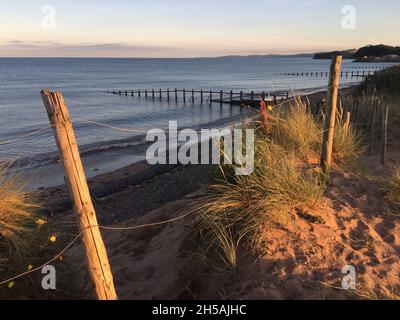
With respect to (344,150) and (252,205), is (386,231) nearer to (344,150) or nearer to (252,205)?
(252,205)

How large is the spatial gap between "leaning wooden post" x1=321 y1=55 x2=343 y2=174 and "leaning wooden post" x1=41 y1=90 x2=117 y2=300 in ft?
14.6

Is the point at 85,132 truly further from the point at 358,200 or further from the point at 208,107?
the point at 358,200

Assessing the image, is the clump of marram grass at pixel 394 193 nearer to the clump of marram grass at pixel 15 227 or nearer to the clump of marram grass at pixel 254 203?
the clump of marram grass at pixel 254 203

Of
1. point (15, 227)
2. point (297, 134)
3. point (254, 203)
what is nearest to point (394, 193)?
point (297, 134)

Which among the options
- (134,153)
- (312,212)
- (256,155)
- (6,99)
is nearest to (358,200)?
(312,212)

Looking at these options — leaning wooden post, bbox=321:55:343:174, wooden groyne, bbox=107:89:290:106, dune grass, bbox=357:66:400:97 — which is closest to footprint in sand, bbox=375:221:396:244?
leaning wooden post, bbox=321:55:343:174

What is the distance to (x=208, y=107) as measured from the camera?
39.8m

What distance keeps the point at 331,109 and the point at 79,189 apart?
4882mm

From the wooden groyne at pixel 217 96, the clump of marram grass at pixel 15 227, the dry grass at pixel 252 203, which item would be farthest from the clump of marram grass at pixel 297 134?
the wooden groyne at pixel 217 96

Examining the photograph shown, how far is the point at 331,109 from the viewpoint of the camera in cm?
679

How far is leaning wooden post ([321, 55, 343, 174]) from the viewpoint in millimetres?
6615

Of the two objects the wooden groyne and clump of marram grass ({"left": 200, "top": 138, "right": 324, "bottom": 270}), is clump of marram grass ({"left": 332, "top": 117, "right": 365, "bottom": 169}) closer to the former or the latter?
clump of marram grass ({"left": 200, "top": 138, "right": 324, "bottom": 270})

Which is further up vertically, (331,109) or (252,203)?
(331,109)

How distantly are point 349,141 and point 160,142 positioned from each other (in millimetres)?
14716
